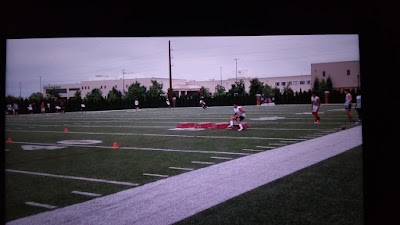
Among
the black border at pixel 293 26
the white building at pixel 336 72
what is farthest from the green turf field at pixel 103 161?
the white building at pixel 336 72

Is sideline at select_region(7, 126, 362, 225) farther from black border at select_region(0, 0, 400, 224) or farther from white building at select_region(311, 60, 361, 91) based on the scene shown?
white building at select_region(311, 60, 361, 91)

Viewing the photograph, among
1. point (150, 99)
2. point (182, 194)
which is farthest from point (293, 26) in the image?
point (150, 99)

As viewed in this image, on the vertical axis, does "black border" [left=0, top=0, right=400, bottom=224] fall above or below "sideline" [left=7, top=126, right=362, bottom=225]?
above

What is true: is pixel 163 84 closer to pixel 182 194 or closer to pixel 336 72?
pixel 336 72

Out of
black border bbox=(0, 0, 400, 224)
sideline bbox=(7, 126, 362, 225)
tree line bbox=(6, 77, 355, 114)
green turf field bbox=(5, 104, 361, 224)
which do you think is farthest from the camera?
tree line bbox=(6, 77, 355, 114)

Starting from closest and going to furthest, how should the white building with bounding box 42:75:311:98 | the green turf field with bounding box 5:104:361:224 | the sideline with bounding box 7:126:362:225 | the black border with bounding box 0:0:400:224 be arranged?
the black border with bounding box 0:0:400:224 < the sideline with bounding box 7:126:362:225 < the green turf field with bounding box 5:104:361:224 < the white building with bounding box 42:75:311:98

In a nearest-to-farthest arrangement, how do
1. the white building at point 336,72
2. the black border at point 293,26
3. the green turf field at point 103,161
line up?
the black border at point 293,26
the green turf field at point 103,161
the white building at point 336,72

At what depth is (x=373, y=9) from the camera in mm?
3441

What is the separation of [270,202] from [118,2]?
9.92ft

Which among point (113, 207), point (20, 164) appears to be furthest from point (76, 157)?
point (113, 207)

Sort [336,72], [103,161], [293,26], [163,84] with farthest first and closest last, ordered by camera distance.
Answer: [163,84]
[336,72]
[103,161]
[293,26]

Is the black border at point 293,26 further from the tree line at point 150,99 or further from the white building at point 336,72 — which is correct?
the white building at point 336,72

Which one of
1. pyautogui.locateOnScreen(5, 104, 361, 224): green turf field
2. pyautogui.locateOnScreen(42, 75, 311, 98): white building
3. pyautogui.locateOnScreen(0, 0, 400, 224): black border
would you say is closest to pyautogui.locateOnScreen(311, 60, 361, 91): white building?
pyautogui.locateOnScreen(42, 75, 311, 98): white building

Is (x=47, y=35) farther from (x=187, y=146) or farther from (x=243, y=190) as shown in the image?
(x=187, y=146)
